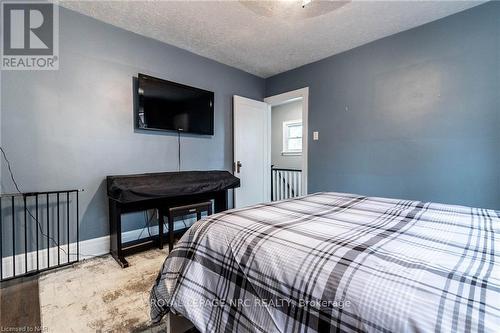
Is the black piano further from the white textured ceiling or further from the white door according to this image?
the white textured ceiling

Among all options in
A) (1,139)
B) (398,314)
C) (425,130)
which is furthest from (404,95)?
(1,139)

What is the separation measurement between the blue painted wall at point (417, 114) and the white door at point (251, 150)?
98cm

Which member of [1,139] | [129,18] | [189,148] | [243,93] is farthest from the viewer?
[243,93]

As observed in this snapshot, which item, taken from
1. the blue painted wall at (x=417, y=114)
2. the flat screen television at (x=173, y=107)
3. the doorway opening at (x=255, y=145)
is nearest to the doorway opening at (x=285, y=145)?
the doorway opening at (x=255, y=145)

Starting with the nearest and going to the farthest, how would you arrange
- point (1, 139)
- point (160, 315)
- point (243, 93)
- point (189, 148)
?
1. point (160, 315)
2. point (1, 139)
3. point (189, 148)
4. point (243, 93)

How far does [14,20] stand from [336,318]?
3.13 metres

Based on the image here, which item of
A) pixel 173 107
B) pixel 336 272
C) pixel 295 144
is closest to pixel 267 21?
pixel 173 107

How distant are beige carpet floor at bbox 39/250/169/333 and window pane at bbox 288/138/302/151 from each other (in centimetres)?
397

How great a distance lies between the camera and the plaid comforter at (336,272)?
0.53 m

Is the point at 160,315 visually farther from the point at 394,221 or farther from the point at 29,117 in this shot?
the point at 29,117

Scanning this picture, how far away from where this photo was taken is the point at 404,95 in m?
2.49

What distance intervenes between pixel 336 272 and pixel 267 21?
245 centimetres
